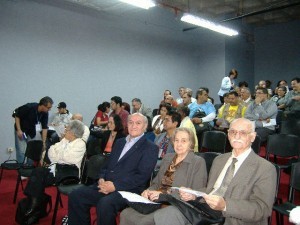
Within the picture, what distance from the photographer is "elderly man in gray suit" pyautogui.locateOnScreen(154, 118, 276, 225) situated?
1833mm

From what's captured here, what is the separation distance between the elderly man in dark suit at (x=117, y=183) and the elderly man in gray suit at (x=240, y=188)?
611 millimetres

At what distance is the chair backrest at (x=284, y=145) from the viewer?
3590 millimetres

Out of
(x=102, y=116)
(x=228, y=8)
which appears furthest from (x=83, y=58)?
(x=228, y=8)

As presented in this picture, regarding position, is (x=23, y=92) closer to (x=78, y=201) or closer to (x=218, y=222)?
(x=78, y=201)

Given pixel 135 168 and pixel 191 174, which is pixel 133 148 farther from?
pixel 191 174

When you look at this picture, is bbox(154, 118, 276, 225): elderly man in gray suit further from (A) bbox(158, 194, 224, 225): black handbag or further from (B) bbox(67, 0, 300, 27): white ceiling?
(B) bbox(67, 0, 300, 27): white ceiling

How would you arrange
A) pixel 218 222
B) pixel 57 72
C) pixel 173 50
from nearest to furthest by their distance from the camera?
pixel 218 222, pixel 57 72, pixel 173 50

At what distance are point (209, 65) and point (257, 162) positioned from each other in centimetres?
855

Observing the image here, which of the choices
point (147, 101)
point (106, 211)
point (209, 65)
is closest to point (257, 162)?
point (106, 211)

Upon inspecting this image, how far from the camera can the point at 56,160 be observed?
3344 mm

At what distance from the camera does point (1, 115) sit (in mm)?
5754

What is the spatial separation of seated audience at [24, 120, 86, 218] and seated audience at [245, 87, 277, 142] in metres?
2.74

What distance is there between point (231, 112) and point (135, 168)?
286cm

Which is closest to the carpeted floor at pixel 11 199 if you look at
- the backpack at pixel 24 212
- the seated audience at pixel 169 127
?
the backpack at pixel 24 212
